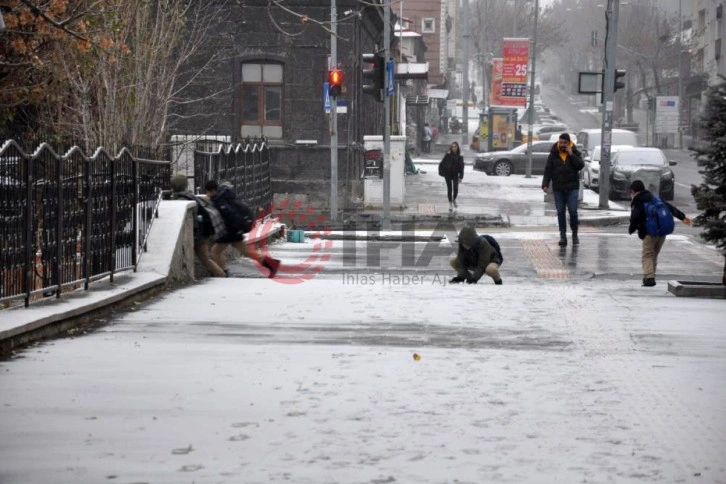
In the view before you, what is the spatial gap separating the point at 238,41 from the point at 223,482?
29.1 meters

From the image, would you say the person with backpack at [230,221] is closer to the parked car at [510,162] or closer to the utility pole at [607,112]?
the utility pole at [607,112]

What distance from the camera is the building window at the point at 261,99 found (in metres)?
34.2

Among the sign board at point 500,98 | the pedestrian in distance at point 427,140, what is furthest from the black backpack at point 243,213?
the pedestrian in distance at point 427,140

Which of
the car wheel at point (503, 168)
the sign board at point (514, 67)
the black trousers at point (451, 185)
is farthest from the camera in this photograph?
the sign board at point (514, 67)

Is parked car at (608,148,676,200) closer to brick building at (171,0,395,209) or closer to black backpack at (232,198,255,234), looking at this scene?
brick building at (171,0,395,209)

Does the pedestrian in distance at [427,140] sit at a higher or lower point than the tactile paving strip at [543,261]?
higher

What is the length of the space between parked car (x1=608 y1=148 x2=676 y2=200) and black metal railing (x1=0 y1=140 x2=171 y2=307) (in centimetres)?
2502

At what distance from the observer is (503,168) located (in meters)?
51.4

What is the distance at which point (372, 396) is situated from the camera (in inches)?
285

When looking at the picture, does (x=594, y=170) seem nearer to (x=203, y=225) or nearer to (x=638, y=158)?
(x=638, y=158)

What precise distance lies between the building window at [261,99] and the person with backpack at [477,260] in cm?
1889

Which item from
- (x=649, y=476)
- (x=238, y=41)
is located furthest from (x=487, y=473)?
(x=238, y=41)

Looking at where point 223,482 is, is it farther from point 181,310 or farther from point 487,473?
point 181,310

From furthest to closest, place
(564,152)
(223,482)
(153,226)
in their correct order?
Answer: (564,152)
(153,226)
(223,482)
